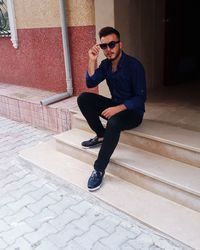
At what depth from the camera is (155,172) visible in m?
2.58

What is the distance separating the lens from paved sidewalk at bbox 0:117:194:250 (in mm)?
2252

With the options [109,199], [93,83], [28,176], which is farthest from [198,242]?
[28,176]

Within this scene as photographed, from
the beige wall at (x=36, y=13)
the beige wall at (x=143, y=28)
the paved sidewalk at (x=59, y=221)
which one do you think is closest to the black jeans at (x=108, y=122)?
the paved sidewalk at (x=59, y=221)

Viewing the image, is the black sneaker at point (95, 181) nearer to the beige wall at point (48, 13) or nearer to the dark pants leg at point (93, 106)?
the dark pants leg at point (93, 106)

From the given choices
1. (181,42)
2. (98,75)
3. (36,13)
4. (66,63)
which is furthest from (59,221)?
(181,42)

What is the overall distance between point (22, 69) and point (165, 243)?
158 inches

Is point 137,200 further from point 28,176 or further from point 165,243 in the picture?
point 28,176

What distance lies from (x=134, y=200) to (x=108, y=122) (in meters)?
0.68

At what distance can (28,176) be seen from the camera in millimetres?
3285

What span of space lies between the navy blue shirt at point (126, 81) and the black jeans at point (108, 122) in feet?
0.28

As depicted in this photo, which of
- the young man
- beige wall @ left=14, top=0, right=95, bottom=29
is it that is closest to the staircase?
the young man

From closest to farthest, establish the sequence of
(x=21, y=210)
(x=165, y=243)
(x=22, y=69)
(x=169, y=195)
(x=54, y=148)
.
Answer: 1. (x=165, y=243)
2. (x=169, y=195)
3. (x=21, y=210)
4. (x=54, y=148)
5. (x=22, y=69)

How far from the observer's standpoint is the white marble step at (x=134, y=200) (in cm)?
218

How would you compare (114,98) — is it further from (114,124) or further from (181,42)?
(181,42)
